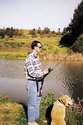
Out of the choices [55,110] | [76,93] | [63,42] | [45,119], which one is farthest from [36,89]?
[63,42]

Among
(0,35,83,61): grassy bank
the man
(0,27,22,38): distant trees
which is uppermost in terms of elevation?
(0,27,22,38): distant trees

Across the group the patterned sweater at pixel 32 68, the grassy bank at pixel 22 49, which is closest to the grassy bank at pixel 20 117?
the patterned sweater at pixel 32 68

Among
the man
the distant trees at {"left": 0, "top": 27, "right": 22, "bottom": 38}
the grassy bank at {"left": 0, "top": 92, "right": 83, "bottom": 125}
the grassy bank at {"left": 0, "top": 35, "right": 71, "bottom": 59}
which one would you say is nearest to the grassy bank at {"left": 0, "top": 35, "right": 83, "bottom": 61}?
the grassy bank at {"left": 0, "top": 35, "right": 71, "bottom": 59}

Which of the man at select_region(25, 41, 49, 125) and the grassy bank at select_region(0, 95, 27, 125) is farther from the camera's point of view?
the grassy bank at select_region(0, 95, 27, 125)

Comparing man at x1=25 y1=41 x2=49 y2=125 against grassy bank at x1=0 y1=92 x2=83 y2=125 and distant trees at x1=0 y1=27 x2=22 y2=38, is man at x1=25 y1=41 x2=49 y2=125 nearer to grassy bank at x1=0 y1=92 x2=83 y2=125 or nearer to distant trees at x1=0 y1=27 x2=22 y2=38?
grassy bank at x1=0 y1=92 x2=83 y2=125

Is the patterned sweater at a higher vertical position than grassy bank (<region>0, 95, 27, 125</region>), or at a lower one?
higher

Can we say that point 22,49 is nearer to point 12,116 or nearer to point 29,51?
point 29,51

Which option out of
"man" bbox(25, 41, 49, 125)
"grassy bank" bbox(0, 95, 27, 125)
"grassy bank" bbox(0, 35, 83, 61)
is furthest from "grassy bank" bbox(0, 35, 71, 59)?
"man" bbox(25, 41, 49, 125)

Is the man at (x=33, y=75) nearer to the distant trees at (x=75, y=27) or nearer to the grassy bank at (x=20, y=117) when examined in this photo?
the grassy bank at (x=20, y=117)

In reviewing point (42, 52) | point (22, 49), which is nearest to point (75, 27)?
point (42, 52)

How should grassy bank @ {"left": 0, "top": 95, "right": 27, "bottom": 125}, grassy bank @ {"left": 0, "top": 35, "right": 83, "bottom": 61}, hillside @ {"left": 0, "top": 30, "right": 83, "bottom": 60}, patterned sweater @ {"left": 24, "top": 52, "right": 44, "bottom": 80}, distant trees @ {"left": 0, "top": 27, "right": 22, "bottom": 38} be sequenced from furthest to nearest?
distant trees @ {"left": 0, "top": 27, "right": 22, "bottom": 38} → hillside @ {"left": 0, "top": 30, "right": 83, "bottom": 60} → grassy bank @ {"left": 0, "top": 35, "right": 83, "bottom": 61} → grassy bank @ {"left": 0, "top": 95, "right": 27, "bottom": 125} → patterned sweater @ {"left": 24, "top": 52, "right": 44, "bottom": 80}

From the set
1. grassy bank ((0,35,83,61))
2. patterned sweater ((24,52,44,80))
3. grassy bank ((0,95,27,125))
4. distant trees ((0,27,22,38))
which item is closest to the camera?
patterned sweater ((24,52,44,80))

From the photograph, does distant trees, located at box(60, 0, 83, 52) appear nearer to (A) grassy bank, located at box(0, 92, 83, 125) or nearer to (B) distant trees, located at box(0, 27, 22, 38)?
(B) distant trees, located at box(0, 27, 22, 38)

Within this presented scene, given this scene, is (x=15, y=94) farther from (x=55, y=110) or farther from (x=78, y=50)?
(x=78, y=50)
